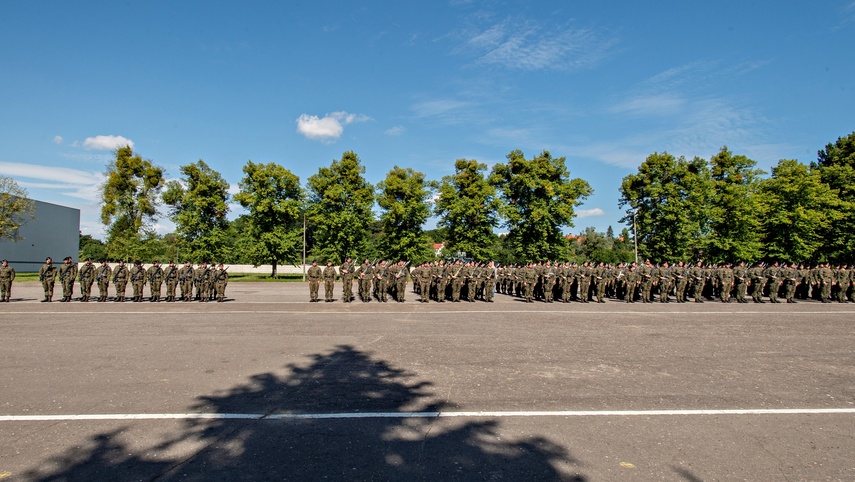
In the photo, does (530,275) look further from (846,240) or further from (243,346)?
(846,240)

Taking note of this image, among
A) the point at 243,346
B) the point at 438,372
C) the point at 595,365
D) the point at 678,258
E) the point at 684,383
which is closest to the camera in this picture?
the point at 684,383

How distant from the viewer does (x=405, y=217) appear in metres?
39.7

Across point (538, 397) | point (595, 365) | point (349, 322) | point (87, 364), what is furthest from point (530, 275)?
point (87, 364)

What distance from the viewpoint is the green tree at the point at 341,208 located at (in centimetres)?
4088

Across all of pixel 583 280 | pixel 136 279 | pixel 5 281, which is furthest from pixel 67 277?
pixel 583 280

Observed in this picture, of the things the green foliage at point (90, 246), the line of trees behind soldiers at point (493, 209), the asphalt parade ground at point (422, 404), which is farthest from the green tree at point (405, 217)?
the green foliage at point (90, 246)

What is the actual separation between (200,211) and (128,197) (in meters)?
8.20

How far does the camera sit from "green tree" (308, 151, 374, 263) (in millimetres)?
40875

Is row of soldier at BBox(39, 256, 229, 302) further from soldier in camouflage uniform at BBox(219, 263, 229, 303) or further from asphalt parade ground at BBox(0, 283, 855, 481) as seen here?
asphalt parade ground at BBox(0, 283, 855, 481)

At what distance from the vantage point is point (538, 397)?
20.7ft

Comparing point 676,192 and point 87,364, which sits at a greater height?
point 676,192

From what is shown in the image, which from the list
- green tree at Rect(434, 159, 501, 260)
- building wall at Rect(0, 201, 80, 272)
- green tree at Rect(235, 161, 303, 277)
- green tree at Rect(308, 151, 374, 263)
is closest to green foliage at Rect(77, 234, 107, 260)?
building wall at Rect(0, 201, 80, 272)

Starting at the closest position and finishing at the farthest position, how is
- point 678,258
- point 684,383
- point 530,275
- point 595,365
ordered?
point 684,383 < point 595,365 < point 530,275 < point 678,258

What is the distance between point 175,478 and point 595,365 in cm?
661
